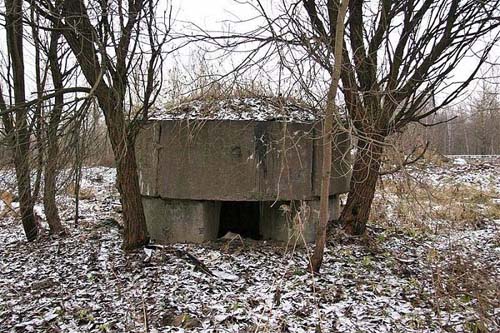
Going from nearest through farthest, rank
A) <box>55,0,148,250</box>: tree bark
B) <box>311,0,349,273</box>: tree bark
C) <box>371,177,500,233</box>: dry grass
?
1. <box>311,0,349,273</box>: tree bark
2. <box>55,0,148,250</box>: tree bark
3. <box>371,177,500,233</box>: dry grass

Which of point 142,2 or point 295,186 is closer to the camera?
point 142,2

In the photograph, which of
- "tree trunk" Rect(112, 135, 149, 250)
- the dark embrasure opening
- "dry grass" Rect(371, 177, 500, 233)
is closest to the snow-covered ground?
"tree trunk" Rect(112, 135, 149, 250)

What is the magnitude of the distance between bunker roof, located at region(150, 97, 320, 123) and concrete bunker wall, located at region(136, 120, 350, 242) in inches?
6.6

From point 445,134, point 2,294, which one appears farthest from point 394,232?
point 445,134

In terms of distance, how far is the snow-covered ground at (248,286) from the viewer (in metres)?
3.28

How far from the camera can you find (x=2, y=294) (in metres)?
3.93

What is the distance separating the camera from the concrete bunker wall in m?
4.85

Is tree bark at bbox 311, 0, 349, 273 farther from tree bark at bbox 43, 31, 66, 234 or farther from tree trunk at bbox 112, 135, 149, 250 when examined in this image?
tree bark at bbox 43, 31, 66, 234

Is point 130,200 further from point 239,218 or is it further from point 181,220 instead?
point 239,218

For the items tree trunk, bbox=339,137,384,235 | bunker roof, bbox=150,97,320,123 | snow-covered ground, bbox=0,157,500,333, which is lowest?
snow-covered ground, bbox=0,157,500,333

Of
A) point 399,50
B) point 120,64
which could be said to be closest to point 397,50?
point 399,50

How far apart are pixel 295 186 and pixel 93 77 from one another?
7.53 feet

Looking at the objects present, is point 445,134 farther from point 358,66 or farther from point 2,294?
point 2,294

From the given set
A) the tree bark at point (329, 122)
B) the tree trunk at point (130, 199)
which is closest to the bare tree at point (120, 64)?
the tree trunk at point (130, 199)
